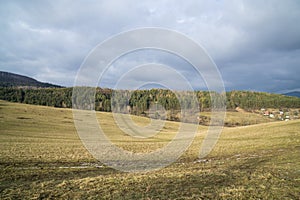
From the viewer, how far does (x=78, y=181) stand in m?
14.8

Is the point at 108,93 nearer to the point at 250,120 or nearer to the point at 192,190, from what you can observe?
the point at 250,120

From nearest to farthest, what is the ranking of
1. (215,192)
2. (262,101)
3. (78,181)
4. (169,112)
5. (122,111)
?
(215,192)
(78,181)
(122,111)
(169,112)
(262,101)

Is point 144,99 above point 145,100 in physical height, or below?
above

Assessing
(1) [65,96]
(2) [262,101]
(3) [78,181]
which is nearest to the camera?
(3) [78,181]

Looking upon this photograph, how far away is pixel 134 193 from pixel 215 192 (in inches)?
164

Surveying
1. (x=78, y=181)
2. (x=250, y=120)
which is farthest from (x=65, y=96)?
(x=78, y=181)

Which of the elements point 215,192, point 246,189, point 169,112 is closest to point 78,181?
point 215,192

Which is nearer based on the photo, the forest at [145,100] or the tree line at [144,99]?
the forest at [145,100]

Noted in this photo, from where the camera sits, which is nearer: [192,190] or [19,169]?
[192,190]

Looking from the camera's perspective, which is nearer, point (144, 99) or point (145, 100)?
point (144, 99)

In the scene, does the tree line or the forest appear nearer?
the forest

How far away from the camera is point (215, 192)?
471 inches

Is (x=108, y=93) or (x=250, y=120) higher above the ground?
(x=108, y=93)

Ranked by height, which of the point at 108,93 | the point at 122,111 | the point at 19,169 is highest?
the point at 108,93
